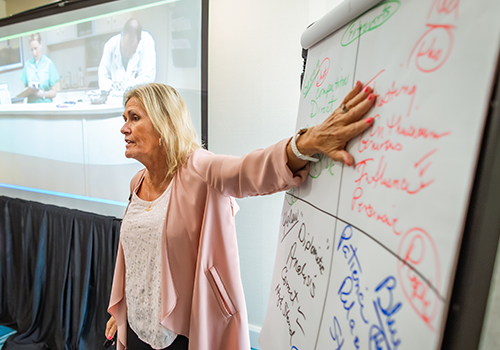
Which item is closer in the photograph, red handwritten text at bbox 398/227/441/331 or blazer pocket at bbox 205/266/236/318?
red handwritten text at bbox 398/227/441/331

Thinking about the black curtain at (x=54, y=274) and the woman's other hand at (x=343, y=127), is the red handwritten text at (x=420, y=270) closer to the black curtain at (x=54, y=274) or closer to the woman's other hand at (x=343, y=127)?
the woman's other hand at (x=343, y=127)

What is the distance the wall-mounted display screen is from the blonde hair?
0.64m

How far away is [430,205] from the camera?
1.19ft

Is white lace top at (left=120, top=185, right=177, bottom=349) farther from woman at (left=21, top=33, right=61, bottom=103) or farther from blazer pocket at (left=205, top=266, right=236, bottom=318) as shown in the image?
woman at (left=21, top=33, right=61, bottom=103)

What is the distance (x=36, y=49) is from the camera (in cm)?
223

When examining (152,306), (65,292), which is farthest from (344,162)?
(65,292)

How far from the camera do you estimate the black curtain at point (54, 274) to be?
1.93m

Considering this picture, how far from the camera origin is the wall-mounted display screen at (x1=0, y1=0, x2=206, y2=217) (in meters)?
1.75

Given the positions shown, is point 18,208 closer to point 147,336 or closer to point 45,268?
point 45,268

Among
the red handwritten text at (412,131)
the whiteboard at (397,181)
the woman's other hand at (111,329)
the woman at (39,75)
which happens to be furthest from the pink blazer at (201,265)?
the woman at (39,75)

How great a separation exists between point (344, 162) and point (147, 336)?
936 millimetres

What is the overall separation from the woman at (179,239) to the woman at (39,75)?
4.98ft

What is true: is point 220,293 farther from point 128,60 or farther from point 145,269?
point 128,60

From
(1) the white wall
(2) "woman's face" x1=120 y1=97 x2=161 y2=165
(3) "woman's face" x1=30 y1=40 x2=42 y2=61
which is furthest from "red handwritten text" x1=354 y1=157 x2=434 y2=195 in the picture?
(3) "woman's face" x1=30 y1=40 x2=42 y2=61
